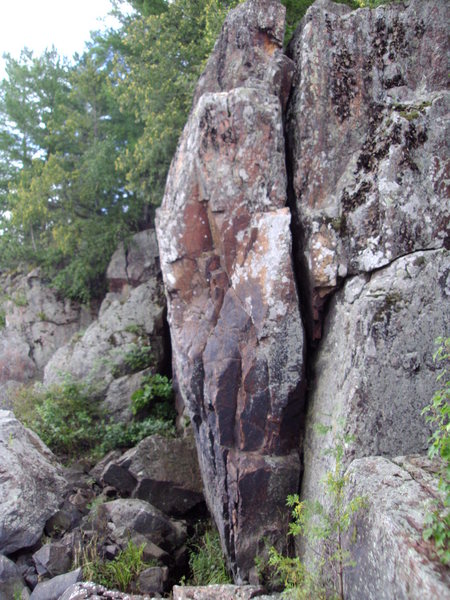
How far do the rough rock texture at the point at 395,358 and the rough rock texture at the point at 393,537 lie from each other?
0.87 metres

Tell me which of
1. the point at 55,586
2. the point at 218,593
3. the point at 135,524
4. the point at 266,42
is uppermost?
the point at 266,42

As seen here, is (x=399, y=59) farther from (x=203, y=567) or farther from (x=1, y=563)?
(x=1, y=563)

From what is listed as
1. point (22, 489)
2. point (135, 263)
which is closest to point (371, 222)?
point (22, 489)

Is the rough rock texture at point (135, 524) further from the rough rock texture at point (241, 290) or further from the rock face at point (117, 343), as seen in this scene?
the rock face at point (117, 343)

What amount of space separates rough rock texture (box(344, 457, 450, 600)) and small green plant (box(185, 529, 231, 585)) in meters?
3.63

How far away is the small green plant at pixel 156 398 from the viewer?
11.8 m

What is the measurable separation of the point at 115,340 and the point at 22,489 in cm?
615

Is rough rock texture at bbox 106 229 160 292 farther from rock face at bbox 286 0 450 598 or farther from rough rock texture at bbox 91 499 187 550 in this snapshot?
rock face at bbox 286 0 450 598

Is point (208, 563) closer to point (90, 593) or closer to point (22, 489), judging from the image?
point (90, 593)

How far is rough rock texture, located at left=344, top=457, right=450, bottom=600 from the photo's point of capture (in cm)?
341

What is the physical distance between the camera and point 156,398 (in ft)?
39.8

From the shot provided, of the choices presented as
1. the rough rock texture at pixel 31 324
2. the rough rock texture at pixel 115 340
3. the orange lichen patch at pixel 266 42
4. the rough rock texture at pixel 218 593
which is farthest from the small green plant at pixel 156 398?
the orange lichen patch at pixel 266 42

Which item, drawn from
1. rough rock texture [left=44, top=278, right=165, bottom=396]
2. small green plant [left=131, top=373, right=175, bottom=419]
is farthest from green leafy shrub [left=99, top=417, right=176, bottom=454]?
rough rock texture [left=44, top=278, right=165, bottom=396]

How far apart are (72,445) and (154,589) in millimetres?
5109
